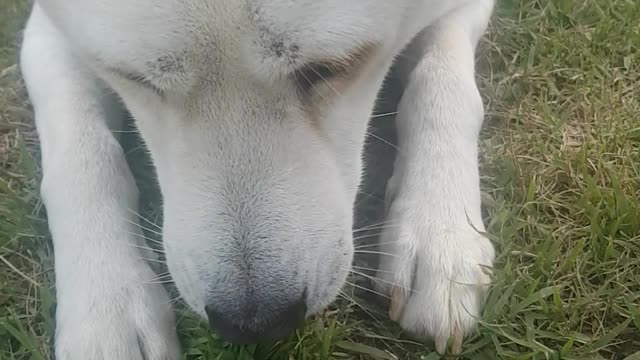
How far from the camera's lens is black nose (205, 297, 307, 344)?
1.81m

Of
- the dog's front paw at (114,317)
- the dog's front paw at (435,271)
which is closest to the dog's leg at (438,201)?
the dog's front paw at (435,271)

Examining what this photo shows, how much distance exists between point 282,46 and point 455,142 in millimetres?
686

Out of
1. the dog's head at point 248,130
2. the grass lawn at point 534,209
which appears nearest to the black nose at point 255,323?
the dog's head at point 248,130

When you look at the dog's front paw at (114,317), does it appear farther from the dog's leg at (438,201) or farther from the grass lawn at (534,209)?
the dog's leg at (438,201)

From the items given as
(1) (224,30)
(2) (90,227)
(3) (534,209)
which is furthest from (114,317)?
(3) (534,209)

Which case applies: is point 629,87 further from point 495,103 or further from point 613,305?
point 613,305

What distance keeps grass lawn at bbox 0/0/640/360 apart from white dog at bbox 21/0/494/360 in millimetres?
88

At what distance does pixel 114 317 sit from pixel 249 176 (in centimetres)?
45

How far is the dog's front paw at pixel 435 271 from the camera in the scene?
207 centimetres

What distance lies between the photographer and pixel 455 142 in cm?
236

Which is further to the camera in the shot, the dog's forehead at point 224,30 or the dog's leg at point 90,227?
the dog's leg at point 90,227

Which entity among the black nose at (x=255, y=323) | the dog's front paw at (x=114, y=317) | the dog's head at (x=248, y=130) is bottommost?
the dog's front paw at (x=114, y=317)

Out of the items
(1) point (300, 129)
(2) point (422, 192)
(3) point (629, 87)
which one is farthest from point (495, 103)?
(1) point (300, 129)

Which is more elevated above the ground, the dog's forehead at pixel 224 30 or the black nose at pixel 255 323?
the dog's forehead at pixel 224 30
